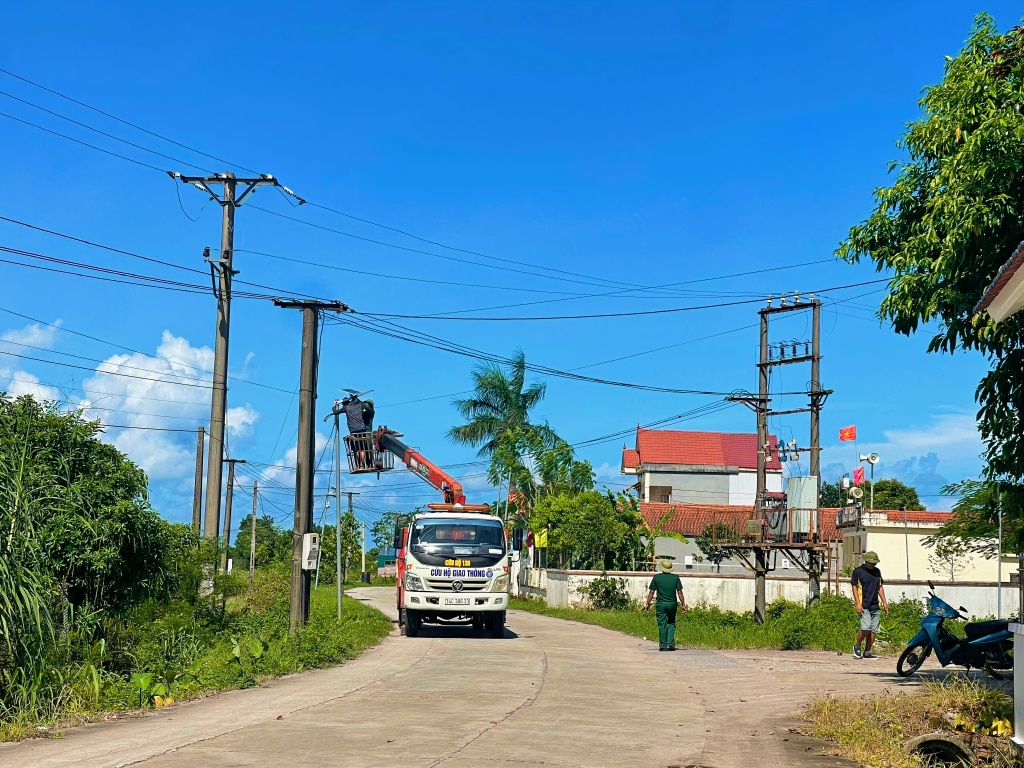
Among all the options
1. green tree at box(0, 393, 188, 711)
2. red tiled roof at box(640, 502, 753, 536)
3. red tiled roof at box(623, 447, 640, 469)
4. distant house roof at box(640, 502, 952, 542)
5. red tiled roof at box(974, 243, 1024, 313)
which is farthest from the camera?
red tiled roof at box(623, 447, 640, 469)

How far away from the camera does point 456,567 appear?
23516 millimetres

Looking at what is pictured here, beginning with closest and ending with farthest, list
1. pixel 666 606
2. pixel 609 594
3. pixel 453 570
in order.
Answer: pixel 666 606
pixel 453 570
pixel 609 594

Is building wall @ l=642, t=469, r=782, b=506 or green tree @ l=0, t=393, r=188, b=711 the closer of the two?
green tree @ l=0, t=393, r=188, b=711

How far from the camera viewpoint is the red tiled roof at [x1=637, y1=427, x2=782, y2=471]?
7406 cm

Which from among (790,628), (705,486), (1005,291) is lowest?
(790,628)

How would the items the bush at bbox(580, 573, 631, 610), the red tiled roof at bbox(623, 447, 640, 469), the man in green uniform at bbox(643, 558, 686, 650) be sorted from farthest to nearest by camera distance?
the red tiled roof at bbox(623, 447, 640, 469) < the bush at bbox(580, 573, 631, 610) < the man in green uniform at bbox(643, 558, 686, 650)

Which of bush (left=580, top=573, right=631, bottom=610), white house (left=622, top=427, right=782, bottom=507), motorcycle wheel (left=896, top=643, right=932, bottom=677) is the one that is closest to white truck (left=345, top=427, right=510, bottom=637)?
motorcycle wheel (left=896, top=643, right=932, bottom=677)

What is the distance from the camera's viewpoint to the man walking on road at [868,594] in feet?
62.8

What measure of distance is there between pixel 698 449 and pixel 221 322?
51175 mm

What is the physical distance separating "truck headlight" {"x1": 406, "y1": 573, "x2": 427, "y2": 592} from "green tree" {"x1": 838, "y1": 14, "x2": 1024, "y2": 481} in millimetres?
13017

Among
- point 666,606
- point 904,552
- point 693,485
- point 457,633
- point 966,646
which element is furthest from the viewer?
point 693,485

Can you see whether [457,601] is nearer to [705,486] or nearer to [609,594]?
[609,594]

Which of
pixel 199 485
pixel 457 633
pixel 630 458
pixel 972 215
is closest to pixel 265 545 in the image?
pixel 630 458

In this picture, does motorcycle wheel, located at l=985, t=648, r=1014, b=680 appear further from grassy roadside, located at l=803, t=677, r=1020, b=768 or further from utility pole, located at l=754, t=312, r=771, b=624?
utility pole, located at l=754, t=312, r=771, b=624
